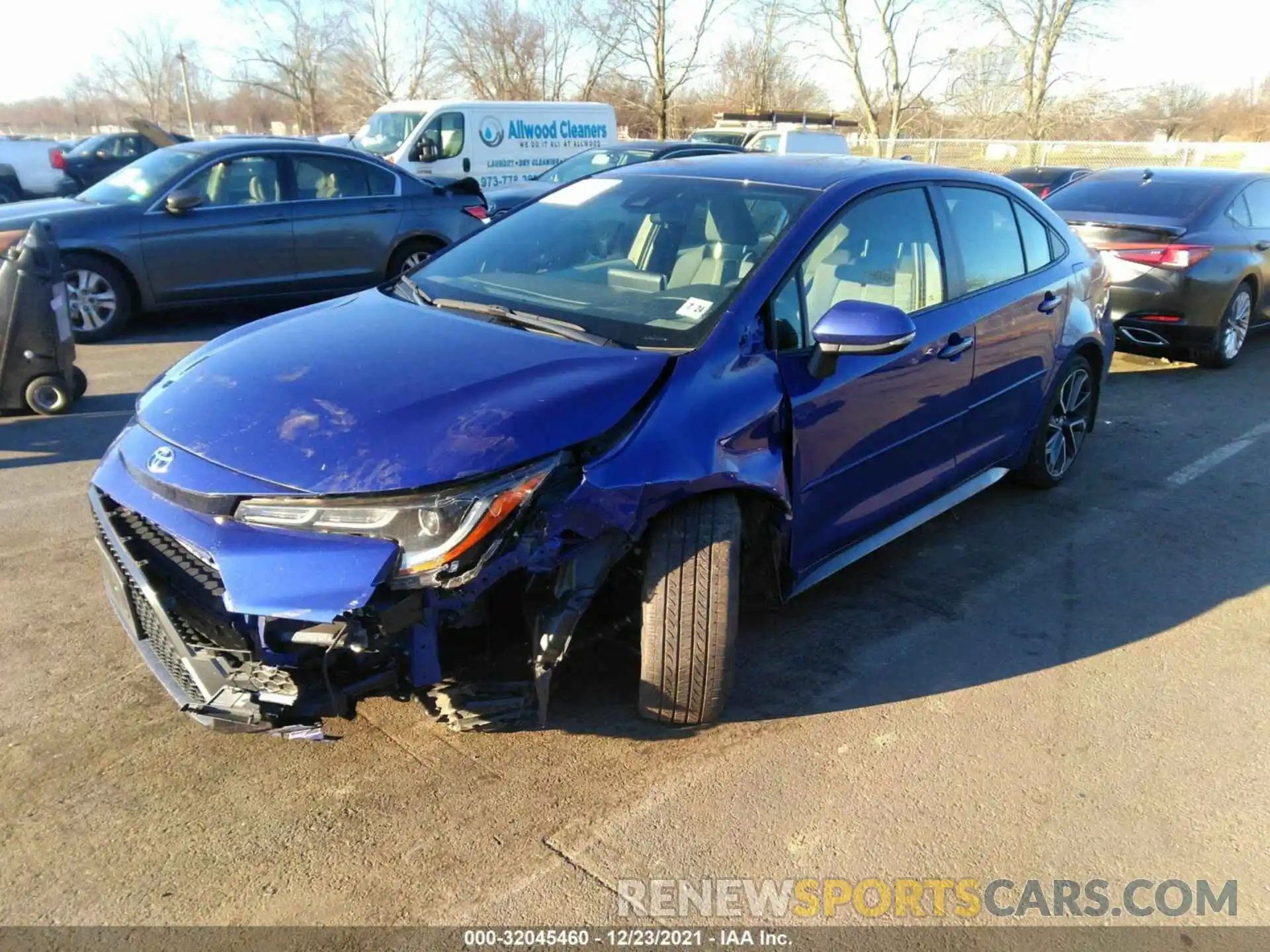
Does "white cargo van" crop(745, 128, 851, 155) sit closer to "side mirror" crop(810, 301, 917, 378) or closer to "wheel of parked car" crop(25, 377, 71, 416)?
"wheel of parked car" crop(25, 377, 71, 416)

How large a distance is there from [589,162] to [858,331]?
1112 cm

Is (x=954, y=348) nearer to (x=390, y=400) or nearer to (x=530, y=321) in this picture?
(x=530, y=321)

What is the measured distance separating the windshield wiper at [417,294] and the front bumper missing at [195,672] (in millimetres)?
1373

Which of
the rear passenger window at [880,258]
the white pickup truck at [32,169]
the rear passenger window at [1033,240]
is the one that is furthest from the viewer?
the white pickup truck at [32,169]

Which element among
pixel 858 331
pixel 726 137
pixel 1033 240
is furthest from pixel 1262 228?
pixel 726 137

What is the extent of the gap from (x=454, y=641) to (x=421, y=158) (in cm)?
1502

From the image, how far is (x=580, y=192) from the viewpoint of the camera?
13.7 ft

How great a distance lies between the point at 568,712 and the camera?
3066 mm

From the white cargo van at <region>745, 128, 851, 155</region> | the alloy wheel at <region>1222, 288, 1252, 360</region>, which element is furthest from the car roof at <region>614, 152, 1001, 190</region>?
the white cargo van at <region>745, 128, 851, 155</region>

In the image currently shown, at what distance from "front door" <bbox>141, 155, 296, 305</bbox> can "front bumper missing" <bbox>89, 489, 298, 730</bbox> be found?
6.34 metres

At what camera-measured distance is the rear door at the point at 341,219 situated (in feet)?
28.8

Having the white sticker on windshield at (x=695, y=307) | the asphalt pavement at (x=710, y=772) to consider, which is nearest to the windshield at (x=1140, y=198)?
the asphalt pavement at (x=710, y=772)


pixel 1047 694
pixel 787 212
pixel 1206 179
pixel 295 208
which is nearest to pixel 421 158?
pixel 295 208

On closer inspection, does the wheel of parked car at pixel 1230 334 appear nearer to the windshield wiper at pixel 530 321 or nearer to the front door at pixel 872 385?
the front door at pixel 872 385
